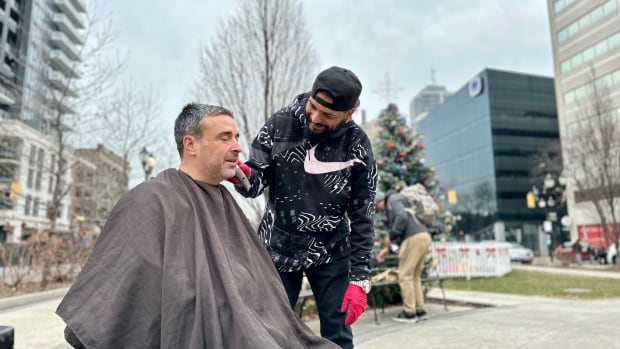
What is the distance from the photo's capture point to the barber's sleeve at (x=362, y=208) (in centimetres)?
243

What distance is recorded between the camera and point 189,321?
1.43 meters

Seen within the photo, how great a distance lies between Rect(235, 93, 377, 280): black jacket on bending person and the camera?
7.70ft

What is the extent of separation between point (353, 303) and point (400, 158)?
1007cm

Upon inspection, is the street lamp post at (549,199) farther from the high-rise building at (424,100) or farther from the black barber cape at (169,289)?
the high-rise building at (424,100)

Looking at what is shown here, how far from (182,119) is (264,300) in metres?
0.88

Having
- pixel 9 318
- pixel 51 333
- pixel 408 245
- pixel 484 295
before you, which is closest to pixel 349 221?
pixel 408 245

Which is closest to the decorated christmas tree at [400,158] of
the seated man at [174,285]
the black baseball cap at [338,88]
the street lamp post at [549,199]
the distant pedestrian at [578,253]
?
the black baseball cap at [338,88]

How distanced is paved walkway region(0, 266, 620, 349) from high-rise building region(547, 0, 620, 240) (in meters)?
33.3

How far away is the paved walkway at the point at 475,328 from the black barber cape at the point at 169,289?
112 inches

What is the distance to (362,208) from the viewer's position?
245 cm

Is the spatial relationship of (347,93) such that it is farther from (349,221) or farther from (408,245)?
(408,245)

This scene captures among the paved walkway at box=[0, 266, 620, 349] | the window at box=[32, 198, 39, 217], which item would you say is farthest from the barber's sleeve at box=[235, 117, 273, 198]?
the window at box=[32, 198, 39, 217]

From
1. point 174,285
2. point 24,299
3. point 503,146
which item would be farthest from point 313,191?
point 503,146

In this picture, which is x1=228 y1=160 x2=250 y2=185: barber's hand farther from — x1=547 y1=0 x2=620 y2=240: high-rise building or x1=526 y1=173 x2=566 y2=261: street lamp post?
x1=547 y1=0 x2=620 y2=240: high-rise building
